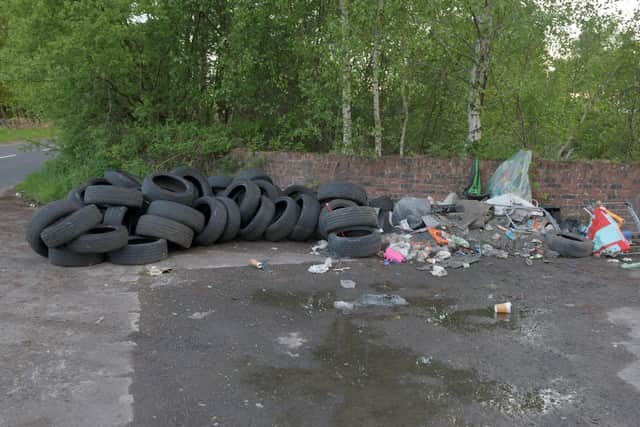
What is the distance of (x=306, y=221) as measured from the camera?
9.26m

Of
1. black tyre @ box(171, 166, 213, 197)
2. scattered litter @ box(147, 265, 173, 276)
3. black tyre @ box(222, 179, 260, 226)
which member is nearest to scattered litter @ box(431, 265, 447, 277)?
black tyre @ box(222, 179, 260, 226)

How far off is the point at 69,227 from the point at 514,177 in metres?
7.91

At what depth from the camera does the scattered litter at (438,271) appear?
25.1 ft

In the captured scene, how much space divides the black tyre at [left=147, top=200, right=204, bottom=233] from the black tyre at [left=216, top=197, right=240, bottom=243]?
0.65 metres

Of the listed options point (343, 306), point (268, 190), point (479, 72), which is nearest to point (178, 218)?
point (268, 190)

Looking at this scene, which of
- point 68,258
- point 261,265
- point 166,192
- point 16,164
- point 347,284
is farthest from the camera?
point 16,164

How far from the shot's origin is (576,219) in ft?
35.5

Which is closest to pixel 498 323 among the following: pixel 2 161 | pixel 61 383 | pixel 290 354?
pixel 290 354

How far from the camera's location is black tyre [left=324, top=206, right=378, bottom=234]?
855 centimetres

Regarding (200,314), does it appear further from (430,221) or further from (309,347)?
(430,221)

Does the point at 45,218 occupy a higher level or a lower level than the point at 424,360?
higher

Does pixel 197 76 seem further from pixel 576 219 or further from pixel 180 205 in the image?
pixel 576 219

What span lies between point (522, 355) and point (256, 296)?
3082 mm

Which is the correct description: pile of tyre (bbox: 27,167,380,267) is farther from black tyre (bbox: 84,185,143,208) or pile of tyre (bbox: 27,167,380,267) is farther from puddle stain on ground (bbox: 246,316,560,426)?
puddle stain on ground (bbox: 246,316,560,426)
